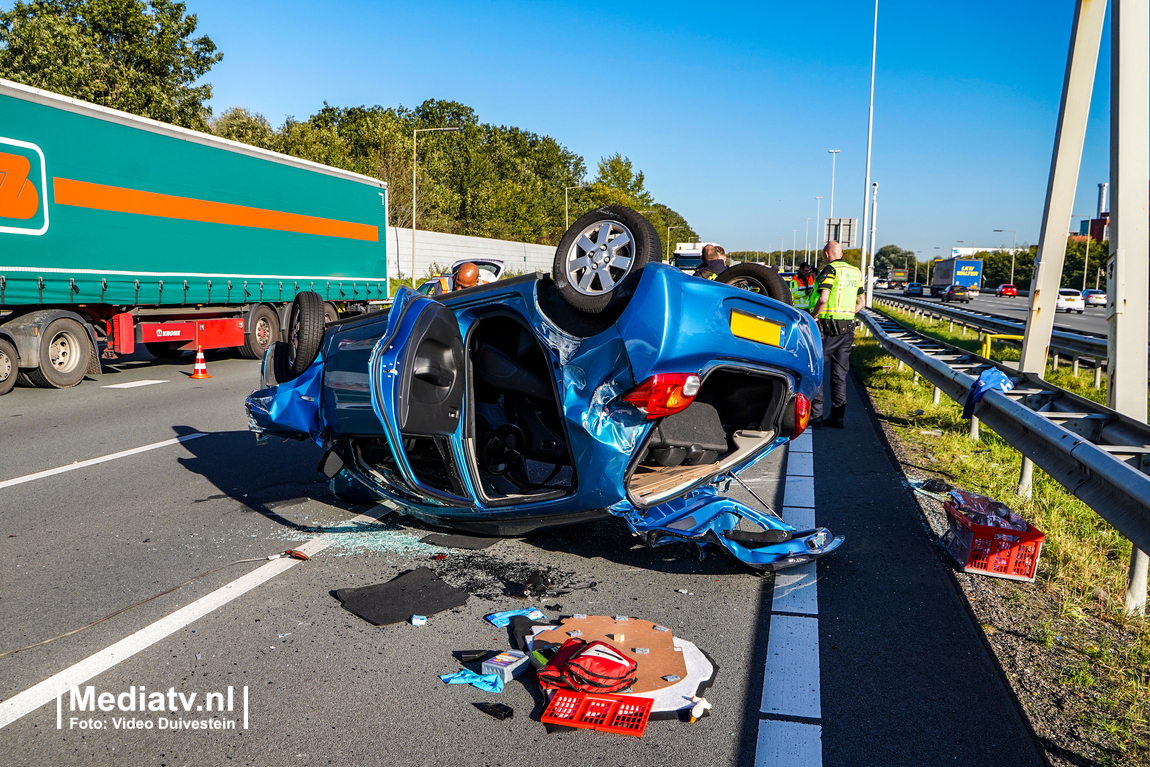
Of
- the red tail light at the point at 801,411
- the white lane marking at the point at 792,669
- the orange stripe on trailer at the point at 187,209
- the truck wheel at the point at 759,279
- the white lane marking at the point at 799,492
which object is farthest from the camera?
the orange stripe on trailer at the point at 187,209

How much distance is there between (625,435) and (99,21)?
42.7 m

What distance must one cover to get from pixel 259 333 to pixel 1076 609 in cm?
1607

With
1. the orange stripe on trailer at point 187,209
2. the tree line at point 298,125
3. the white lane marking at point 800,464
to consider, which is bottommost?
the white lane marking at point 800,464

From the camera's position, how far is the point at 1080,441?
3988mm

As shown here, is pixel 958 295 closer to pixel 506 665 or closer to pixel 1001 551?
pixel 1001 551

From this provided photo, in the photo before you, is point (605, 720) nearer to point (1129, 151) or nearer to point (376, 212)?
point (1129, 151)

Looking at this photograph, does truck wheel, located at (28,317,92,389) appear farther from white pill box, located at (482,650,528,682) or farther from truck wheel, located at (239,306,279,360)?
white pill box, located at (482,650,528,682)

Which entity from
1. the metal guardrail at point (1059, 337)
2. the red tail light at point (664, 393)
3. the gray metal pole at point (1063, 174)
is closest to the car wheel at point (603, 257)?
the red tail light at point (664, 393)

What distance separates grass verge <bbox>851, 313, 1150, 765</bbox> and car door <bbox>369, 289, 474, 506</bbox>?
275 cm

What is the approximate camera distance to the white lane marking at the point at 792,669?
119 inches

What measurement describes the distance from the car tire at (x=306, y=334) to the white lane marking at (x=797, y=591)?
125 inches

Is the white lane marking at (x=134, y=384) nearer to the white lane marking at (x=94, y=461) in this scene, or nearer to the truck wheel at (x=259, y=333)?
the truck wheel at (x=259, y=333)

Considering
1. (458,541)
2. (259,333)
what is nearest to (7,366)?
(259,333)

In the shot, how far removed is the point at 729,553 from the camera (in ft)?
14.1
